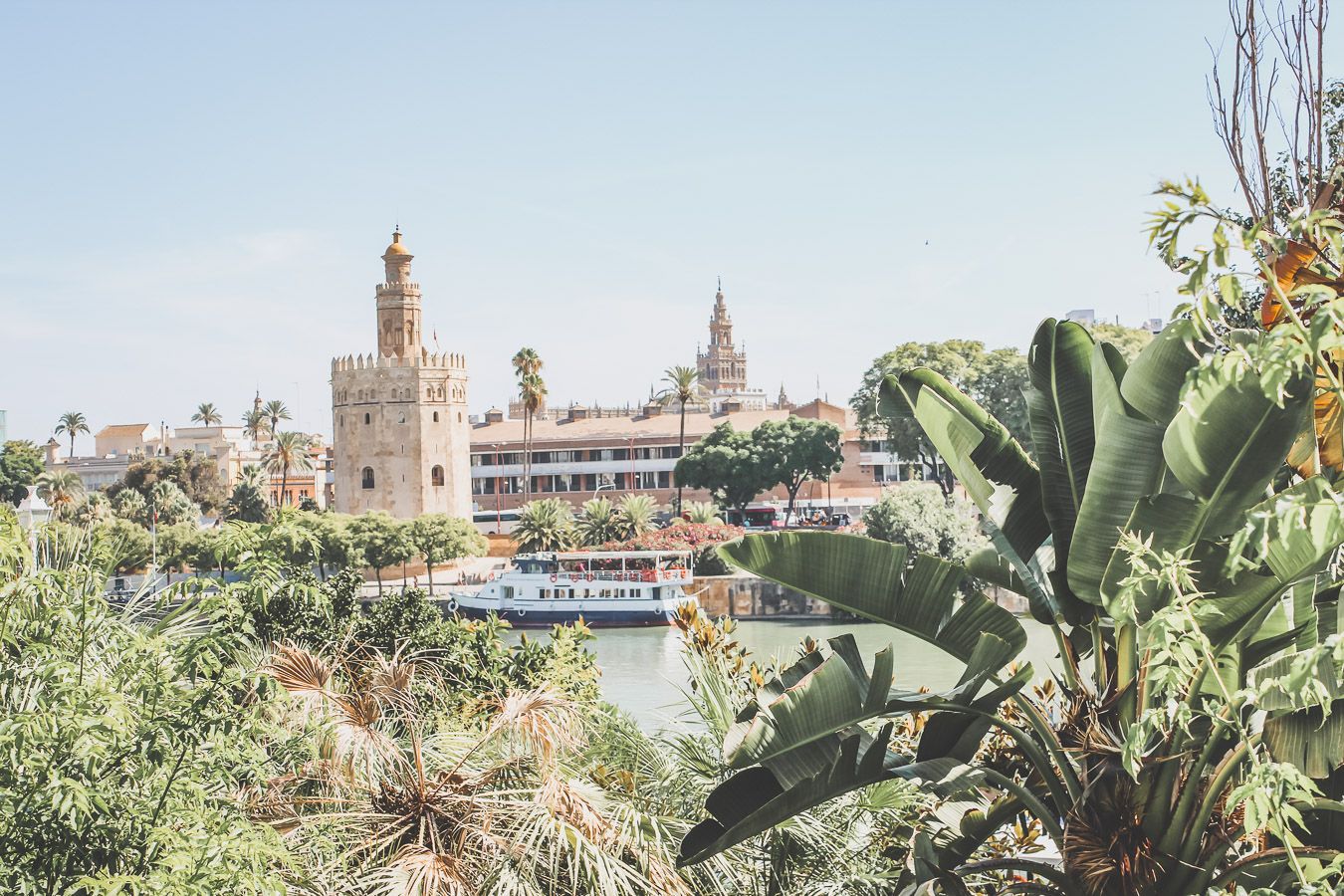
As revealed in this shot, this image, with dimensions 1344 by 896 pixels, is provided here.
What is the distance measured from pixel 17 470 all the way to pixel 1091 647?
62.7 meters

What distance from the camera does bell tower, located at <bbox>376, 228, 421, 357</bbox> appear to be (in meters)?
57.7

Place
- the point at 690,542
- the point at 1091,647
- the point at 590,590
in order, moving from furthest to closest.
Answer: the point at 690,542, the point at 590,590, the point at 1091,647

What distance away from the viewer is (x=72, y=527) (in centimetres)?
536

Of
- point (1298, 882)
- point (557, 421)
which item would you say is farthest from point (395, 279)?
point (1298, 882)

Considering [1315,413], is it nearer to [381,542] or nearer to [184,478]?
[381,542]

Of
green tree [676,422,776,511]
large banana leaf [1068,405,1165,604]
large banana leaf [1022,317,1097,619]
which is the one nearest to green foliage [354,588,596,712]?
large banana leaf [1022,317,1097,619]

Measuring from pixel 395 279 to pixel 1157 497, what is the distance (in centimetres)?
5626

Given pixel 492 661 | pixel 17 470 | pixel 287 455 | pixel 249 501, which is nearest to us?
pixel 492 661

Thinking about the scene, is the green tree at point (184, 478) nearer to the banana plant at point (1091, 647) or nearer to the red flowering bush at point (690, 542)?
the red flowering bush at point (690, 542)

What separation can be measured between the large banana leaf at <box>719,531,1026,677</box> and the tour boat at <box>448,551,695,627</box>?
31.2 meters

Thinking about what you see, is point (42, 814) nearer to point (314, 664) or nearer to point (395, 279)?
point (314, 664)

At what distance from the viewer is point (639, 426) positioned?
214ft

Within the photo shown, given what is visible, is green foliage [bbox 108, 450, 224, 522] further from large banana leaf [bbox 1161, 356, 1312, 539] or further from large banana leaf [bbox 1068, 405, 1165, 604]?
large banana leaf [bbox 1161, 356, 1312, 539]

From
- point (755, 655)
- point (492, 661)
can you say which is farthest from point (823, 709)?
point (755, 655)
